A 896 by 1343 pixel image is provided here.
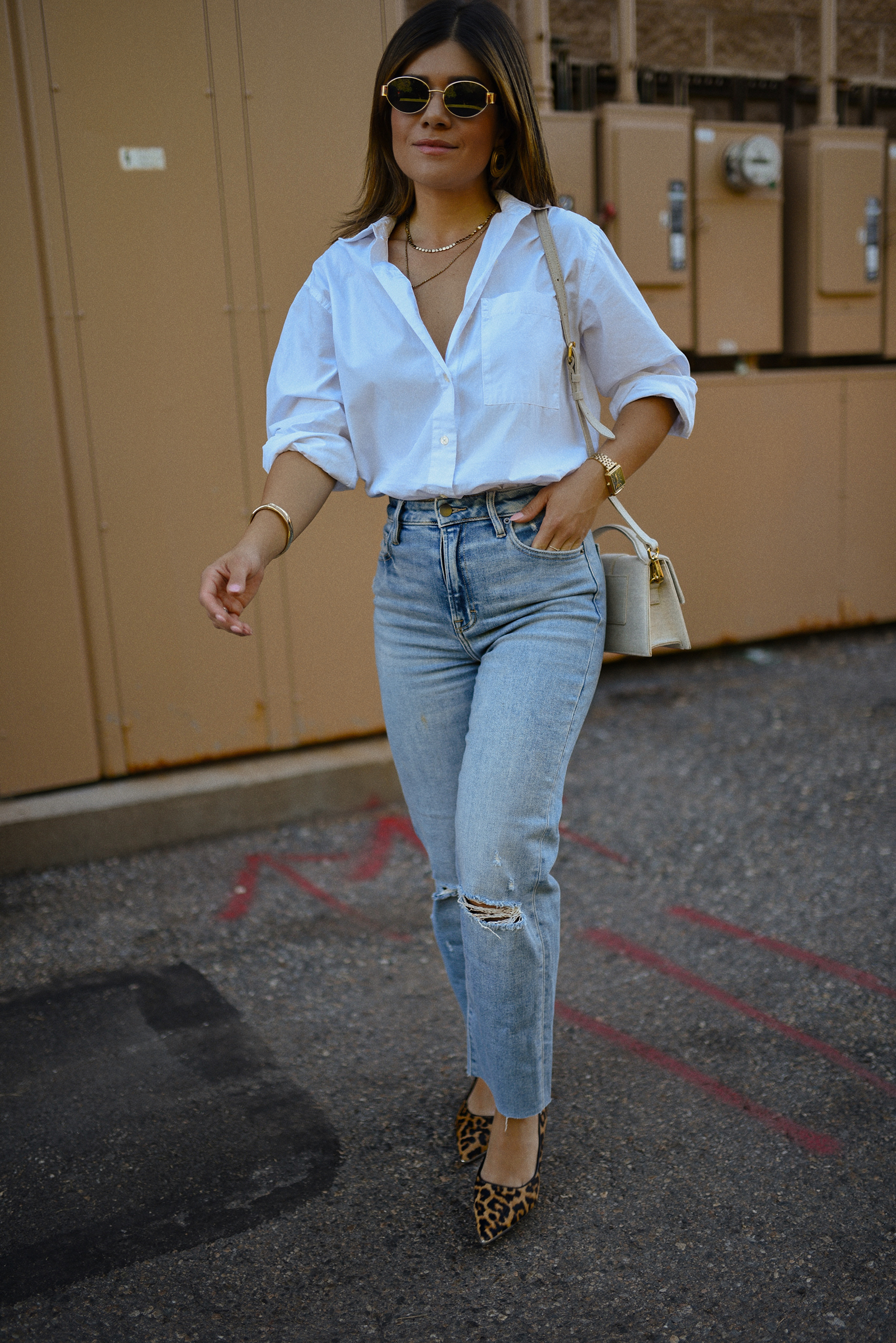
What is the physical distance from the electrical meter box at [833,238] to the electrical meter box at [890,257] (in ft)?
0.17

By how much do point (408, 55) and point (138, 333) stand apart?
1983 mm

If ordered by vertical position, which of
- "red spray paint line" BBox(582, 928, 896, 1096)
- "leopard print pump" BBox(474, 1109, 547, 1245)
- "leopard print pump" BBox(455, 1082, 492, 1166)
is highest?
"leopard print pump" BBox(474, 1109, 547, 1245)

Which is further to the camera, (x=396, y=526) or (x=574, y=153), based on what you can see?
(x=574, y=153)

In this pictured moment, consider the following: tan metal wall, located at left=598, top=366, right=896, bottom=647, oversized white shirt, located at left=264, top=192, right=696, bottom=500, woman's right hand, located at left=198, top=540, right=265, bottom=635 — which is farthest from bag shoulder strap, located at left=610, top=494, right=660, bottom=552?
tan metal wall, located at left=598, top=366, right=896, bottom=647

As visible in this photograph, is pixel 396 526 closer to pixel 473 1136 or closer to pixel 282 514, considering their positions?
pixel 282 514

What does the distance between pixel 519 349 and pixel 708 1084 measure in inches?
63.1

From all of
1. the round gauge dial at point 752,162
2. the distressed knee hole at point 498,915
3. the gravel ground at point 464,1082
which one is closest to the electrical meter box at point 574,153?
the round gauge dial at point 752,162

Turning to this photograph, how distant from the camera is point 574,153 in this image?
16.6ft

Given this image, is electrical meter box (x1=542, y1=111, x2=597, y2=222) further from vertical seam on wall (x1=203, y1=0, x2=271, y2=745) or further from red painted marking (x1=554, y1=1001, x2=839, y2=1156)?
red painted marking (x1=554, y1=1001, x2=839, y2=1156)

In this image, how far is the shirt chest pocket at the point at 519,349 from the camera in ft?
6.16

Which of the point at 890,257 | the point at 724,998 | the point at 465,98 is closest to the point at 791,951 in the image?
the point at 724,998

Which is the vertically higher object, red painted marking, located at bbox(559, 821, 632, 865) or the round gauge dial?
the round gauge dial

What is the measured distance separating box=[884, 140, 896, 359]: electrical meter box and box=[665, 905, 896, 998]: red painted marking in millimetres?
3938

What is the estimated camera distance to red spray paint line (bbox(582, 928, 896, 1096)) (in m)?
2.47
